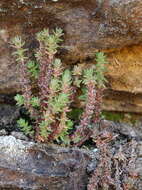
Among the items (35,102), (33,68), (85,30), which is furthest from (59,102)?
(85,30)

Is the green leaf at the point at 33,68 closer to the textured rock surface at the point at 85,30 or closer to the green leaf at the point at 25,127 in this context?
the textured rock surface at the point at 85,30

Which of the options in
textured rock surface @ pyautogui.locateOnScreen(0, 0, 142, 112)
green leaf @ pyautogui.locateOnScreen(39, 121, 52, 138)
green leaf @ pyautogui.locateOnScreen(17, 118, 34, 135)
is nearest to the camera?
textured rock surface @ pyautogui.locateOnScreen(0, 0, 142, 112)

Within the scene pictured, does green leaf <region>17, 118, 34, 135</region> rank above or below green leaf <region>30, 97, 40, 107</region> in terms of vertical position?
below

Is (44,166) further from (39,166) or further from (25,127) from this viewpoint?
(25,127)

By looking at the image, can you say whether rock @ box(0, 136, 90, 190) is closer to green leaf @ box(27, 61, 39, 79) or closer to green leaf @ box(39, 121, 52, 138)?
green leaf @ box(39, 121, 52, 138)

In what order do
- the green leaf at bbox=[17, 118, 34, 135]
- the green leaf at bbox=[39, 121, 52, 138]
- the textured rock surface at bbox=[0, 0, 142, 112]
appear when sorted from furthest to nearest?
1. the green leaf at bbox=[17, 118, 34, 135]
2. the green leaf at bbox=[39, 121, 52, 138]
3. the textured rock surface at bbox=[0, 0, 142, 112]

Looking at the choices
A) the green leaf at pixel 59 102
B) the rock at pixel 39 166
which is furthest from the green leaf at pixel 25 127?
the green leaf at pixel 59 102

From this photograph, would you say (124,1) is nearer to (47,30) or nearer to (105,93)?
(47,30)

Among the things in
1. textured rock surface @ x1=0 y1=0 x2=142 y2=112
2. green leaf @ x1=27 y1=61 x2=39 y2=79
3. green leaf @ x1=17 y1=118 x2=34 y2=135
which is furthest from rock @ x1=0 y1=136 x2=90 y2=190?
textured rock surface @ x1=0 y1=0 x2=142 y2=112
